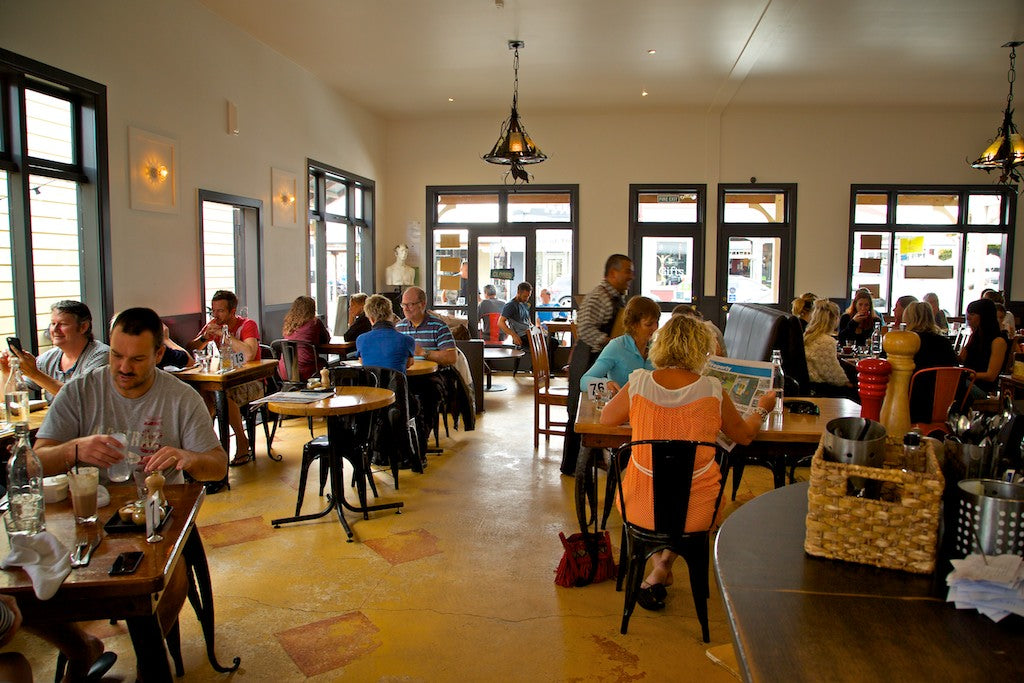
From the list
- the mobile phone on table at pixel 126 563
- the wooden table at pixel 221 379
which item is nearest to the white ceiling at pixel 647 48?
the wooden table at pixel 221 379

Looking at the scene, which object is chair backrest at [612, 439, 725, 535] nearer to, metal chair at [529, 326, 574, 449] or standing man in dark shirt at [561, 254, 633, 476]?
standing man in dark shirt at [561, 254, 633, 476]

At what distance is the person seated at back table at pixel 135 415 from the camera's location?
246cm

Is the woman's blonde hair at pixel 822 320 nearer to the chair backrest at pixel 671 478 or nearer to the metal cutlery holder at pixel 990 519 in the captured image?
the chair backrest at pixel 671 478

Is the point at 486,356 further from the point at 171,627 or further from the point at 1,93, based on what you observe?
the point at 171,627

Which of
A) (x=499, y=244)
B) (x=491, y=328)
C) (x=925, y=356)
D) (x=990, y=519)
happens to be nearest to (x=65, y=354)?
(x=990, y=519)

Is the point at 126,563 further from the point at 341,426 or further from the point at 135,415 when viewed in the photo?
the point at 341,426

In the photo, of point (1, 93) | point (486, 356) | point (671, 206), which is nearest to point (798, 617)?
point (1, 93)

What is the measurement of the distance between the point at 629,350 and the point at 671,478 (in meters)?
1.40

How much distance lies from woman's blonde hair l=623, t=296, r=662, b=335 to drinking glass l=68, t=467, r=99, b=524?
9.32 ft

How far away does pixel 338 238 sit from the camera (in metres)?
9.89

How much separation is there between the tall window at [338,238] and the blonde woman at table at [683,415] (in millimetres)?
6668

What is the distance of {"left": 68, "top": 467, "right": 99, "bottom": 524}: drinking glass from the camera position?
1.99 meters

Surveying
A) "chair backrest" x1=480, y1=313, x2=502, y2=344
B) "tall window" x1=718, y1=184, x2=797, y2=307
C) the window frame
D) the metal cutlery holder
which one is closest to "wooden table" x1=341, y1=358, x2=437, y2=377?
the window frame

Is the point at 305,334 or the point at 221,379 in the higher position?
the point at 305,334
